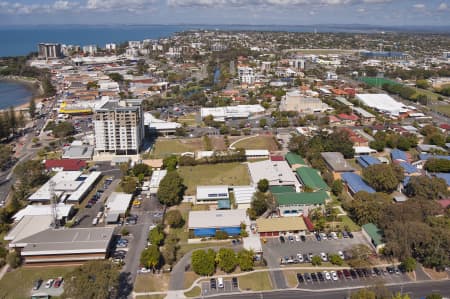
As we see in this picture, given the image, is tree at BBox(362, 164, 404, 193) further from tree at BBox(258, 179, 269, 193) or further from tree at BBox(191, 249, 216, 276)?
tree at BBox(191, 249, 216, 276)

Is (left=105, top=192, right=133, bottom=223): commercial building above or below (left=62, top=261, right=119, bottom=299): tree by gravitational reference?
below

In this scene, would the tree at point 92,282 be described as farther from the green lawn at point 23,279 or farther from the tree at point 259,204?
the tree at point 259,204

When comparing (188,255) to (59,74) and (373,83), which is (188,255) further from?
(59,74)

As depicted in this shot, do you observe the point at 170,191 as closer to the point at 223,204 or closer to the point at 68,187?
the point at 223,204

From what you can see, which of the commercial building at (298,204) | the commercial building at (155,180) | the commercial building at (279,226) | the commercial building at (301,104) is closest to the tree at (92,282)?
the commercial building at (279,226)

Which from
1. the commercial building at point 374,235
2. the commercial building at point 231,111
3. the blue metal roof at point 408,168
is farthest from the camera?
the commercial building at point 231,111

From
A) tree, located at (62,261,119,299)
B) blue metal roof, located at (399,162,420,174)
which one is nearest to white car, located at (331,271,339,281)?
tree, located at (62,261,119,299)
